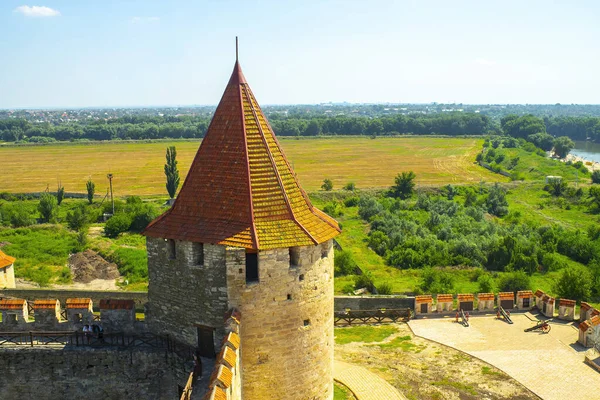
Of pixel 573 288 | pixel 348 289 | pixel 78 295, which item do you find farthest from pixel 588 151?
pixel 78 295

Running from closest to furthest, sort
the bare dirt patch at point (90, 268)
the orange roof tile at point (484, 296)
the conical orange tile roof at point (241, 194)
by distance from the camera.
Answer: the conical orange tile roof at point (241, 194)
the orange roof tile at point (484, 296)
the bare dirt patch at point (90, 268)

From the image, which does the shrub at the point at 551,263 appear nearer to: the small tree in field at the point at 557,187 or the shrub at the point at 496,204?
the shrub at the point at 496,204

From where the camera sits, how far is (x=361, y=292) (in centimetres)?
2869

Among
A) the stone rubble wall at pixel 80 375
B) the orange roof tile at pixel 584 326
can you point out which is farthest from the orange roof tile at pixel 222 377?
the orange roof tile at pixel 584 326

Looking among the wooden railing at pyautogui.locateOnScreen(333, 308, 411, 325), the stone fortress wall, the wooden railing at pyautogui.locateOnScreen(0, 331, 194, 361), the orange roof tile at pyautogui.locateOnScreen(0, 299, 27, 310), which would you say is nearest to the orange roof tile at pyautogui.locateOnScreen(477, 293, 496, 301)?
the wooden railing at pyautogui.locateOnScreen(333, 308, 411, 325)

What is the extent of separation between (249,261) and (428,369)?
898cm

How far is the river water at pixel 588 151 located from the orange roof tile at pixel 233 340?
115 metres

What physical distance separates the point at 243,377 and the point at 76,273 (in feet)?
82.9

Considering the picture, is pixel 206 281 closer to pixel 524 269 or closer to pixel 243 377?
pixel 243 377

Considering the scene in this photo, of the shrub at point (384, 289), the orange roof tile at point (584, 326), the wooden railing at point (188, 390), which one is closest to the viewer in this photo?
the wooden railing at point (188, 390)

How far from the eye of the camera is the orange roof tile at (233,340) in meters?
10.2

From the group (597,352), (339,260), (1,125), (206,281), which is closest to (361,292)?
(339,260)

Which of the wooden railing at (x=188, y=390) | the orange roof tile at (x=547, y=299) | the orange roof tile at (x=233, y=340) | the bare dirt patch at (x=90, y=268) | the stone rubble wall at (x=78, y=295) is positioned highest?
the orange roof tile at (x=233, y=340)

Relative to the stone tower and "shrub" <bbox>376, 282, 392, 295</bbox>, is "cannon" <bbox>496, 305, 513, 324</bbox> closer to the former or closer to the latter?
"shrub" <bbox>376, 282, 392, 295</bbox>
